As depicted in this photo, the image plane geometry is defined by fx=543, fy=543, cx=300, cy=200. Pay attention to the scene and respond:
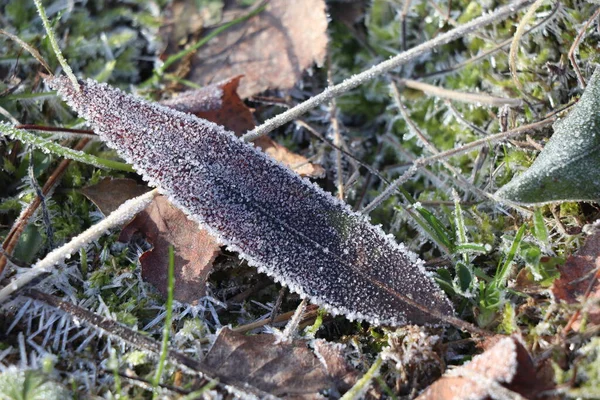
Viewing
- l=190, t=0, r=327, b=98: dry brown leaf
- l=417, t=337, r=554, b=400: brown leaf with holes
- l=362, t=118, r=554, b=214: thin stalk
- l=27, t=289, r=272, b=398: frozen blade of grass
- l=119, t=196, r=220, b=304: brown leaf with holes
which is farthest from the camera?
l=190, t=0, r=327, b=98: dry brown leaf

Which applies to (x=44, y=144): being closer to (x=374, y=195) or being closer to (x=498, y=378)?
(x=374, y=195)

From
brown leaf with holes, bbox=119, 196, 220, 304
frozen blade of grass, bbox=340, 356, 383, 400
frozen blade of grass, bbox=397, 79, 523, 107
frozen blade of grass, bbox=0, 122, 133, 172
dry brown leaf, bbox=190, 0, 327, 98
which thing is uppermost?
dry brown leaf, bbox=190, 0, 327, 98

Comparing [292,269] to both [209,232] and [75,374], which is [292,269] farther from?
[75,374]

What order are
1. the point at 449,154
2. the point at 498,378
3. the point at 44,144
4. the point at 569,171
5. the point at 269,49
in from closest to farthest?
1. the point at 498,378
2. the point at 569,171
3. the point at 44,144
4. the point at 449,154
5. the point at 269,49

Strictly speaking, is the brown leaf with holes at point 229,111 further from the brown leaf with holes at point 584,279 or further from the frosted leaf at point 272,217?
the brown leaf with holes at point 584,279

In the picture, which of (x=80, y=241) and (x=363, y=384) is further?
(x=80, y=241)

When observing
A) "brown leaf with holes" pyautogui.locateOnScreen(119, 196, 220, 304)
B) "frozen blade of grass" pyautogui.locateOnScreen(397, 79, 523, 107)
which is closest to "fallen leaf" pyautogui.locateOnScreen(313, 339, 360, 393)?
"brown leaf with holes" pyautogui.locateOnScreen(119, 196, 220, 304)

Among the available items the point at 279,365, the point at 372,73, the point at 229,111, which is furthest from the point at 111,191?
the point at 372,73

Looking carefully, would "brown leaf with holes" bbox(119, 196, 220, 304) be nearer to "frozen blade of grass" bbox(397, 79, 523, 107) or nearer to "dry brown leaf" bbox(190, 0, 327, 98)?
"dry brown leaf" bbox(190, 0, 327, 98)
